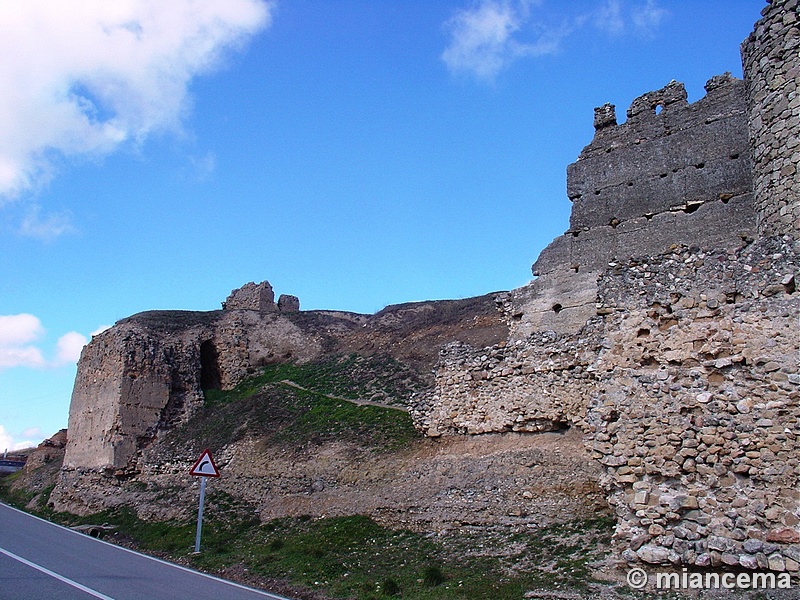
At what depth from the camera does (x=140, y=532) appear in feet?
60.1

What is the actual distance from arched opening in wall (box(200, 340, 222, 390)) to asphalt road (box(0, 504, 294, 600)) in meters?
10.8

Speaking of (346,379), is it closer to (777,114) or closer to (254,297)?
(254,297)

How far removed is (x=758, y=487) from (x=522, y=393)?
22.7 ft

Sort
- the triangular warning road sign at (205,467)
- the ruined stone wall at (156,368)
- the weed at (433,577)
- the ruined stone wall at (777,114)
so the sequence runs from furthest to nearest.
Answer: the ruined stone wall at (156,368) < the triangular warning road sign at (205,467) < the ruined stone wall at (777,114) < the weed at (433,577)

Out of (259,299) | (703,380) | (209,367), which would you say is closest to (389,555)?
(703,380)

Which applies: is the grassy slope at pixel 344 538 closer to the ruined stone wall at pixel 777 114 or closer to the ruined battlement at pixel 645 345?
the ruined battlement at pixel 645 345

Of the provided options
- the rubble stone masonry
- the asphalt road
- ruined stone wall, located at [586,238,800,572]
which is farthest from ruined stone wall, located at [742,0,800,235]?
the asphalt road

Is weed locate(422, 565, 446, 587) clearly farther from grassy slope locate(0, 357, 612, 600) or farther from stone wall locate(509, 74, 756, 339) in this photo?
stone wall locate(509, 74, 756, 339)

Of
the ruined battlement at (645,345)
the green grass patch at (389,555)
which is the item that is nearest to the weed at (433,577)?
the green grass patch at (389,555)

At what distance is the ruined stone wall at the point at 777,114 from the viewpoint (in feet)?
36.5

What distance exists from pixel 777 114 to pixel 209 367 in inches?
893

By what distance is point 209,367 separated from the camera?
28344 mm

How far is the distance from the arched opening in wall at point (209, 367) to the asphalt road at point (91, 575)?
10827 mm

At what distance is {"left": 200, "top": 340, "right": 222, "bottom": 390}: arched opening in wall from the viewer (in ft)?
91.4
